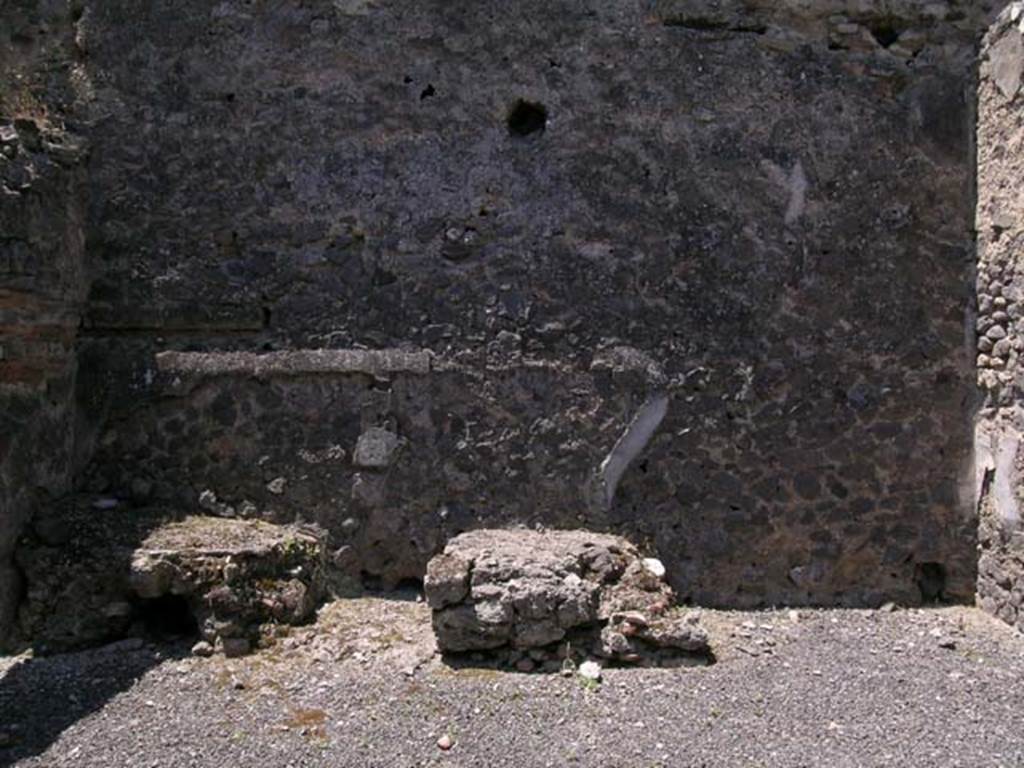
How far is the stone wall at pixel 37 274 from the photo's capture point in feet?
15.7

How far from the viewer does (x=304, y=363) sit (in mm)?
5367

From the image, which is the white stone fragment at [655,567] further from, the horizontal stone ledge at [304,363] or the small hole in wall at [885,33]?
the small hole in wall at [885,33]

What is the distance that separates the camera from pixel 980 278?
5.45 m

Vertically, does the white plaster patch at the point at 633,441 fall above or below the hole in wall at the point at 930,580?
above

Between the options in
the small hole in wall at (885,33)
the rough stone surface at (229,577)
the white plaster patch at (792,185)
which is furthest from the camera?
the small hole in wall at (885,33)

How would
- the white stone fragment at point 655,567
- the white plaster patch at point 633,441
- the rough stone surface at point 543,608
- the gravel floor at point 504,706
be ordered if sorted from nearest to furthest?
the gravel floor at point 504,706 < the rough stone surface at point 543,608 < the white stone fragment at point 655,567 < the white plaster patch at point 633,441

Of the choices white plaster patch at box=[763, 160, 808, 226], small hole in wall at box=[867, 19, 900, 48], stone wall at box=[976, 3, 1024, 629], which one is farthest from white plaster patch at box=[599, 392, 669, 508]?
small hole in wall at box=[867, 19, 900, 48]

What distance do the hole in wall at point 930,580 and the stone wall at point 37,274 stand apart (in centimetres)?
461

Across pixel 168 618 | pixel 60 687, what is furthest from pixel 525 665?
pixel 60 687

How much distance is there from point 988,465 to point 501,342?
2.69 m

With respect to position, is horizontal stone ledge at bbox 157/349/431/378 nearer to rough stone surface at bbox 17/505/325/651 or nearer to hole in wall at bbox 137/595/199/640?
rough stone surface at bbox 17/505/325/651

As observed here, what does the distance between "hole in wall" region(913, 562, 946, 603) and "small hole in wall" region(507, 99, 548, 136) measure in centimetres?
321

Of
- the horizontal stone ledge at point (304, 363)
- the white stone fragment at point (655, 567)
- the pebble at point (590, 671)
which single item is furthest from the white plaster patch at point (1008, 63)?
the pebble at point (590, 671)

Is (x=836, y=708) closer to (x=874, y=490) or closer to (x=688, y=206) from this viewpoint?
(x=874, y=490)
